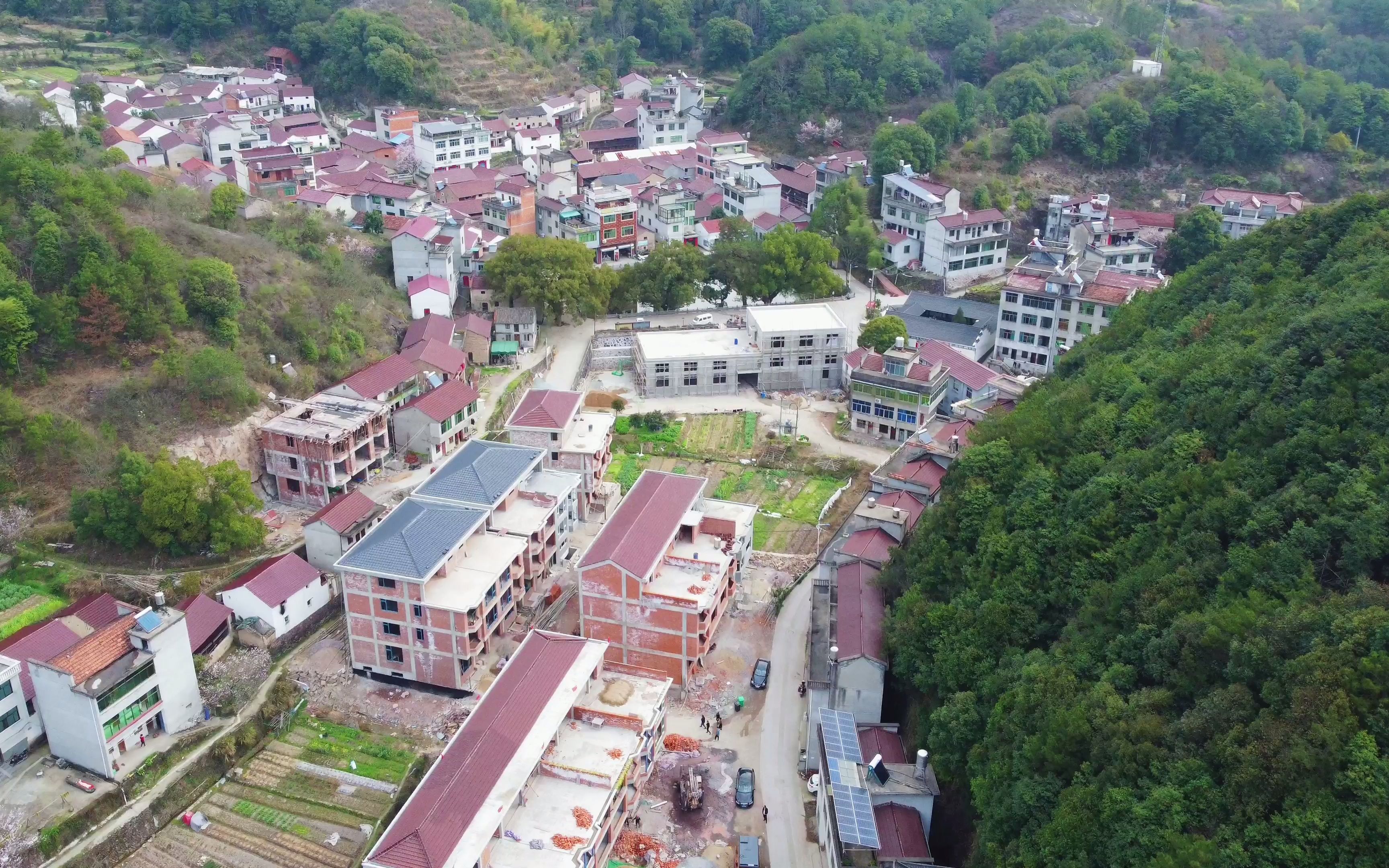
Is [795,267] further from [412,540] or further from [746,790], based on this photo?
[746,790]

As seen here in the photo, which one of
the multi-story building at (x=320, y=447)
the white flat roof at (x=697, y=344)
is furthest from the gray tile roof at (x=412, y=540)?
the white flat roof at (x=697, y=344)

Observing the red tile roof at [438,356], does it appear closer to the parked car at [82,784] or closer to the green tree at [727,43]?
the parked car at [82,784]

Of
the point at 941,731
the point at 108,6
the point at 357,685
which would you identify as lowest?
the point at 357,685

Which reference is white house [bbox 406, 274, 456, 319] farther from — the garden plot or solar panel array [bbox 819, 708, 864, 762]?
solar panel array [bbox 819, 708, 864, 762]

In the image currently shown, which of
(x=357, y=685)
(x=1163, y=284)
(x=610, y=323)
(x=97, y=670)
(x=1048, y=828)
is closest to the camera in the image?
(x=1048, y=828)

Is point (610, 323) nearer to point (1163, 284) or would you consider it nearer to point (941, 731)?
point (1163, 284)

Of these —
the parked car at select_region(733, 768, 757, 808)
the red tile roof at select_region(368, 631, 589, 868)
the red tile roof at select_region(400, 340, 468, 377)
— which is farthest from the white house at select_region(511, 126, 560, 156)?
the parked car at select_region(733, 768, 757, 808)

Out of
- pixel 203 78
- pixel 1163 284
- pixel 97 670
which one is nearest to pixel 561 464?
pixel 97 670
